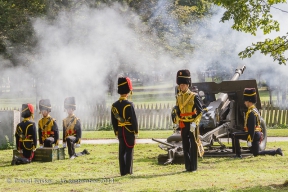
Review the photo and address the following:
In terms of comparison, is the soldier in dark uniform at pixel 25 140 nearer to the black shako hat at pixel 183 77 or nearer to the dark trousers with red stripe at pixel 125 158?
the dark trousers with red stripe at pixel 125 158

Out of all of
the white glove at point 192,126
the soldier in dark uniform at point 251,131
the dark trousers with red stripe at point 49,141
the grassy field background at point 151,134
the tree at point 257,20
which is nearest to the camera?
the tree at point 257,20

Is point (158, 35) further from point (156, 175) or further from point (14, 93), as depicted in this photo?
point (14, 93)

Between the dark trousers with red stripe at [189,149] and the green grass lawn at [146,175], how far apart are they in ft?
0.77

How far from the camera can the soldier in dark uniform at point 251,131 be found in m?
13.1

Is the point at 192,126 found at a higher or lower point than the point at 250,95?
lower

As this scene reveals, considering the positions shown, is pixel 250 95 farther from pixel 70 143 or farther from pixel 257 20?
pixel 70 143

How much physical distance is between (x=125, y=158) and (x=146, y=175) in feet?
1.68

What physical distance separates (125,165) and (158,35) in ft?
45.5

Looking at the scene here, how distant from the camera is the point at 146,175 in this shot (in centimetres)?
1088

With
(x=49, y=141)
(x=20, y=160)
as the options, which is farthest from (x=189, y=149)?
(x=20, y=160)

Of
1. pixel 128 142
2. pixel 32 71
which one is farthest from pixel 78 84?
pixel 128 142

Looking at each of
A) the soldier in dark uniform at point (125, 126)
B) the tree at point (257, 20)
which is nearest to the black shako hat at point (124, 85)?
the soldier in dark uniform at point (125, 126)

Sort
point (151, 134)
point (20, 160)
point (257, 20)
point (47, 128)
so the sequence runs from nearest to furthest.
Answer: point (257, 20) < point (20, 160) < point (47, 128) < point (151, 134)

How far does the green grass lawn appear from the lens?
30.5 feet
